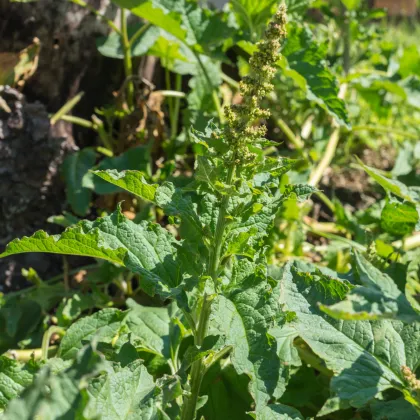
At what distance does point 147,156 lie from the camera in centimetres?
229

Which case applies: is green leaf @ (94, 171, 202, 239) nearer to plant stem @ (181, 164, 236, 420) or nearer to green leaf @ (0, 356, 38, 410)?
plant stem @ (181, 164, 236, 420)

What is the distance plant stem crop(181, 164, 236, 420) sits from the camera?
1324 millimetres

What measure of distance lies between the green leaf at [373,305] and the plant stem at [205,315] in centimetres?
36

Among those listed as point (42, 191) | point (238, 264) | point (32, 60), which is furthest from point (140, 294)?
point (32, 60)

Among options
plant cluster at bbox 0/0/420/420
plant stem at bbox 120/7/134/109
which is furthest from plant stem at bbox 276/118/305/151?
plant stem at bbox 120/7/134/109

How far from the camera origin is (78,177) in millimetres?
2350

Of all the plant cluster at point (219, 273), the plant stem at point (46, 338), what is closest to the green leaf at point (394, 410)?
the plant cluster at point (219, 273)

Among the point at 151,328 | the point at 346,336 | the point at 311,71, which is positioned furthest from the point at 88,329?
the point at 311,71

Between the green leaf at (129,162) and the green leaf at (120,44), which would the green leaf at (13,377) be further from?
the green leaf at (120,44)

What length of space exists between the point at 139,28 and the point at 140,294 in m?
1.11

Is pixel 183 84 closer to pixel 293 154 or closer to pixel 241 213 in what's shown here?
pixel 293 154

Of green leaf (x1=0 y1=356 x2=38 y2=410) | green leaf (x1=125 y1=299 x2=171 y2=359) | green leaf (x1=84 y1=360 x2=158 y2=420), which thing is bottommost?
green leaf (x1=0 y1=356 x2=38 y2=410)

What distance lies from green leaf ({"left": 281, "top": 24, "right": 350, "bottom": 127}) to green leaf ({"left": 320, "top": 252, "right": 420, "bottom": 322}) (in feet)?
3.37

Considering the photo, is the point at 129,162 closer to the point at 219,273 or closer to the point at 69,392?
the point at 219,273
